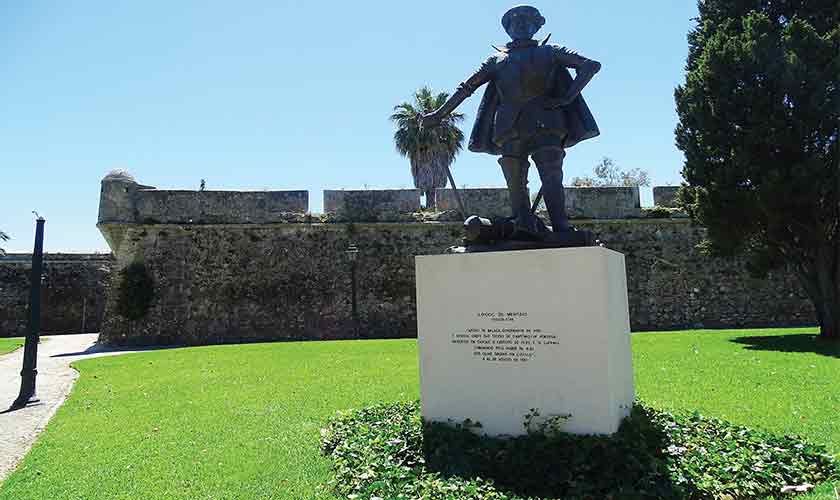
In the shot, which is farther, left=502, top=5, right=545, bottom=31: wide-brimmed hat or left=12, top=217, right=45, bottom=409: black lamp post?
left=12, top=217, right=45, bottom=409: black lamp post

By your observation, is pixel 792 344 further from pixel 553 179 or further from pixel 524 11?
pixel 524 11

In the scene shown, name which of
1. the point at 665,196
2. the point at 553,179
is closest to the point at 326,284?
the point at 665,196

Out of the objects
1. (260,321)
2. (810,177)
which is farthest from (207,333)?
(810,177)

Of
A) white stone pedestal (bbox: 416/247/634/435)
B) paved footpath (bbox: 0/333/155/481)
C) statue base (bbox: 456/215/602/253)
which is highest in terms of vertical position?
statue base (bbox: 456/215/602/253)

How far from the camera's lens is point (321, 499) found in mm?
3260

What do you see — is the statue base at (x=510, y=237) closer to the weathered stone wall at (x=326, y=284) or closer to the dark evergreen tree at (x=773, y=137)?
the dark evergreen tree at (x=773, y=137)

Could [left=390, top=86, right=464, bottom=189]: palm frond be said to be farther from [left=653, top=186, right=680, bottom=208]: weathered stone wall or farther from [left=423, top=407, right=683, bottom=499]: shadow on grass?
[left=423, top=407, right=683, bottom=499]: shadow on grass

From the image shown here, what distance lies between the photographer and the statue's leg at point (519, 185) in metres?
4.61

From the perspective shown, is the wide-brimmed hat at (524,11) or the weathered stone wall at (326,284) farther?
the weathered stone wall at (326,284)

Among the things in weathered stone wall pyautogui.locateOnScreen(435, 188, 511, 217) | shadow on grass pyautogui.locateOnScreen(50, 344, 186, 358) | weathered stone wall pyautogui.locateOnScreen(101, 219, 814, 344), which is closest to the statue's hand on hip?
weathered stone wall pyautogui.locateOnScreen(435, 188, 511, 217)

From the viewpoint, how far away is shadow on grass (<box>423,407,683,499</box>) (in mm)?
3227

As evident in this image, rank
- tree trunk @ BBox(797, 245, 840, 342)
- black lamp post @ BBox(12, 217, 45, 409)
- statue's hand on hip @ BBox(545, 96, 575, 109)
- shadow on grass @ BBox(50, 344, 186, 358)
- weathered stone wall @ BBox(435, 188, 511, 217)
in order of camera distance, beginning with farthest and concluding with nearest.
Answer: weathered stone wall @ BBox(435, 188, 511, 217) → shadow on grass @ BBox(50, 344, 186, 358) → tree trunk @ BBox(797, 245, 840, 342) → black lamp post @ BBox(12, 217, 45, 409) → statue's hand on hip @ BBox(545, 96, 575, 109)

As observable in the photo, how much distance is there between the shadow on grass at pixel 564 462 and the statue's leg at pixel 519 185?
72.7 inches

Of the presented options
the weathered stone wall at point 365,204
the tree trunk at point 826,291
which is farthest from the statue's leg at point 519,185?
the weathered stone wall at point 365,204
